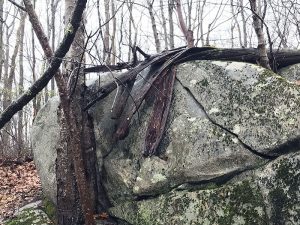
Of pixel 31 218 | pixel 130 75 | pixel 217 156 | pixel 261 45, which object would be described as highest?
pixel 261 45

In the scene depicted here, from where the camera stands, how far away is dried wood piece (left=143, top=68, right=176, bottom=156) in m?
3.99

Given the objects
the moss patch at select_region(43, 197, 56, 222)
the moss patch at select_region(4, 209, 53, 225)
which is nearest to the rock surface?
the moss patch at select_region(43, 197, 56, 222)

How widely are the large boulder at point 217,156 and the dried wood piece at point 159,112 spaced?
0.23 feet

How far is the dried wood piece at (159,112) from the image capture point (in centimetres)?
399

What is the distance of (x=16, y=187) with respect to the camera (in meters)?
6.73

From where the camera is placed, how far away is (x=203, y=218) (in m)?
3.48

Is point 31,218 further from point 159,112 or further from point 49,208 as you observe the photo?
point 159,112

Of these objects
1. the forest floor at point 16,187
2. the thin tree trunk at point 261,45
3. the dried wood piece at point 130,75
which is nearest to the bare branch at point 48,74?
the dried wood piece at point 130,75

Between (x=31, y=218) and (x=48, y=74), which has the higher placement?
(x=48, y=74)

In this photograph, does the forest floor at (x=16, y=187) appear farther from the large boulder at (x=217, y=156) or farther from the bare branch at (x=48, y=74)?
the bare branch at (x=48, y=74)

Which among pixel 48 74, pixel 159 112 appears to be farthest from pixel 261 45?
pixel 48 74

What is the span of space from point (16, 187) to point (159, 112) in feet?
13.1

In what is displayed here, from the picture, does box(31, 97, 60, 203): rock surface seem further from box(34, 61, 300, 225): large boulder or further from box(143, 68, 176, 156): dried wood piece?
box(143, 68, 176, 156): dried wood piece

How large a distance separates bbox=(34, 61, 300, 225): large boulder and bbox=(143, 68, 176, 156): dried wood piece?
0.23 ft
